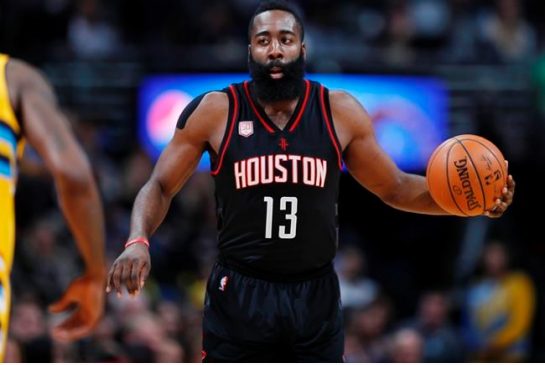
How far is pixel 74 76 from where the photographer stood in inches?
546

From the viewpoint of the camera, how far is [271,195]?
224 inches

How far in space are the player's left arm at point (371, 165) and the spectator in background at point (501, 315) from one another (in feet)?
20.7

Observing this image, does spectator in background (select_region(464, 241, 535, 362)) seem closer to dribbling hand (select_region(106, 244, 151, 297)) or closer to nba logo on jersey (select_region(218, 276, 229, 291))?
nba logo on jersey (select_region(218, 276, 229, 291))

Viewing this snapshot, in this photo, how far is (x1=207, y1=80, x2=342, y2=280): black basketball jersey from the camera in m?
5.69

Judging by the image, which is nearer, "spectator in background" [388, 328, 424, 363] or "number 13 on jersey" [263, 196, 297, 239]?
"number 13 on jersey" [263, 196, 297, 239]

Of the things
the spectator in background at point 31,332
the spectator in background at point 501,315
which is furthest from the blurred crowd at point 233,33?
the spectator in background at point 31,332

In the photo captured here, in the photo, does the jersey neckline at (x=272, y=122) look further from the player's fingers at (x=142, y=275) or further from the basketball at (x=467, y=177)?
the player's fingers at (x=142, y=275)

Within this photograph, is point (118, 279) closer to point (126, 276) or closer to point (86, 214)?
point (126, 276)

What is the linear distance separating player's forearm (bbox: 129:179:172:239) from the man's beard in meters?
0.71

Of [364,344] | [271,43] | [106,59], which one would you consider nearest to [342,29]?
[106,59]

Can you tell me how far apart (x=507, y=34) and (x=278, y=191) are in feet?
30.3

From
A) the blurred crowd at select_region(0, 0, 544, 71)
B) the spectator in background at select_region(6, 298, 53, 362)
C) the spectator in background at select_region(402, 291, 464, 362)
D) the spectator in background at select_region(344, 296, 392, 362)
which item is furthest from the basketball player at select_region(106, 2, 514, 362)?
the blurred crowd at select_region(0, 0, 544, 71)

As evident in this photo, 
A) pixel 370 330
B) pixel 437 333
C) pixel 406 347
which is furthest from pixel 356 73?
pixel 406 347

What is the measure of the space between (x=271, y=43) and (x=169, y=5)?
928cm
